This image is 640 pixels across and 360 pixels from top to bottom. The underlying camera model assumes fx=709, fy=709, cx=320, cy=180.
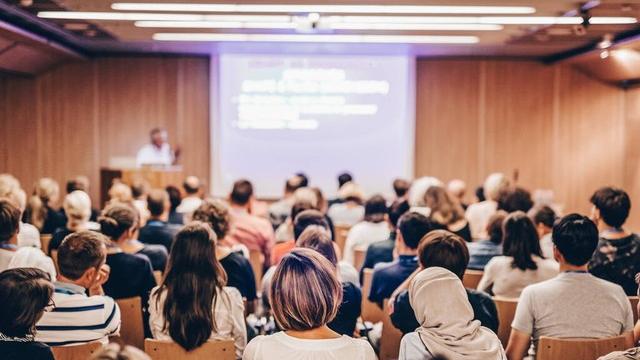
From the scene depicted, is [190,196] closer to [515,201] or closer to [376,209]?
[376,209]

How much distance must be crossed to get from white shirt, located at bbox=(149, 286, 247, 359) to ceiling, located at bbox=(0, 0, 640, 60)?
3.99m

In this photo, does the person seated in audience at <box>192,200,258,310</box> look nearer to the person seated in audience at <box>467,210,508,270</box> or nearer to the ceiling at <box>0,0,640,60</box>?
the person seated in audience at <box>467,210,508,270</box>

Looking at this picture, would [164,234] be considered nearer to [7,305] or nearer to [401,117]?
[7,305]

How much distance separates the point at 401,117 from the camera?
36.3ft

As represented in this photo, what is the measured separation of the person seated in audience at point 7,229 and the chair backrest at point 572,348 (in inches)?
117

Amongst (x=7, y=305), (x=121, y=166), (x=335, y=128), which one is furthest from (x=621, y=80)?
A: (x=7, y=305)

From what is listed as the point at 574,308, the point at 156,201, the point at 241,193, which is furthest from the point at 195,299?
the point at 241,193

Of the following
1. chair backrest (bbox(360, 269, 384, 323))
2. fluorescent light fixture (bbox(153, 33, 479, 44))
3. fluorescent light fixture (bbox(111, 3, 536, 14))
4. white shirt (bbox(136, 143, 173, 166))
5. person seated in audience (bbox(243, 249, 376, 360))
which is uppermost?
fluorescent light fixture (bbox(153, 33, 479, 44))

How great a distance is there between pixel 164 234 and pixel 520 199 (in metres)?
3.07

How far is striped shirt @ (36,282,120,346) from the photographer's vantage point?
315 cm

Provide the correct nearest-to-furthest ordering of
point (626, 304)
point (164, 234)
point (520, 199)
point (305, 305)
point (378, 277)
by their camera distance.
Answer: point (305, 305)
point (626, 304)
point (378, 277)
point (164, 234)
point (520, 199)

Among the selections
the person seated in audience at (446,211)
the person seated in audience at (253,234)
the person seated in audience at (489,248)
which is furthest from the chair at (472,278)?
the person seated in audience at (253,234)

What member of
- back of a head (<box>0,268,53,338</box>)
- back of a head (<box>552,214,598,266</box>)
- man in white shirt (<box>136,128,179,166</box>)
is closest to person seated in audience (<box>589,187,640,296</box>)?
back of a head (<box>552,214,598,266</box>)

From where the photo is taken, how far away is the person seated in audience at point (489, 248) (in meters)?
5.04
